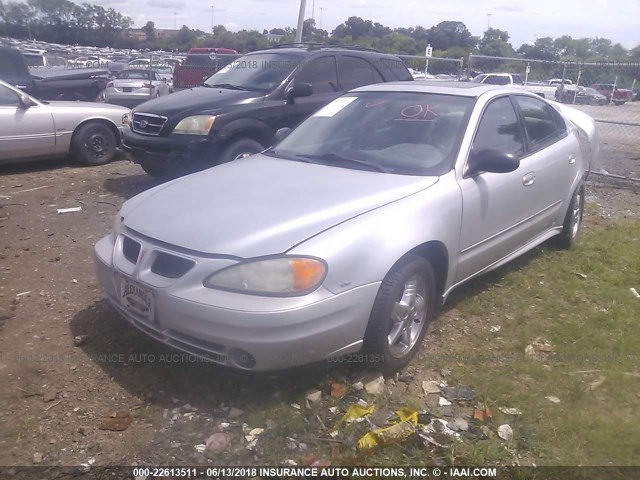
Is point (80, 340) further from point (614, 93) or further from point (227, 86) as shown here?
point (614, 93)

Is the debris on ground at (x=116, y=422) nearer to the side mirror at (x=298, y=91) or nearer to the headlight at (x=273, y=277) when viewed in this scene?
the headlight at (x=273, y=277)

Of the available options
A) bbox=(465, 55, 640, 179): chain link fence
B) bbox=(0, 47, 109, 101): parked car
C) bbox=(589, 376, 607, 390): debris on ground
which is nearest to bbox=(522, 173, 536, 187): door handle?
bbox=(589, 376, 607, 390): debris on ground

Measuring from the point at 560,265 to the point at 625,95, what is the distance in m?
18.4

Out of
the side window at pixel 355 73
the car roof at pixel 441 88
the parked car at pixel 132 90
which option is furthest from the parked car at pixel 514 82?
the car roof at pixel 441 88

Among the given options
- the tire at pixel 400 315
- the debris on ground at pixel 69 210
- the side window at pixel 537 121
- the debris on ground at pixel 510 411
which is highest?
the side window at pixel 537 121

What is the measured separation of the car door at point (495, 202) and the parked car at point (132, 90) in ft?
39.1

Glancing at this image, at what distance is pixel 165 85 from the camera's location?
16.8 m

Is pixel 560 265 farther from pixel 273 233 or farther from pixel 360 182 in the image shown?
pixel 273 233

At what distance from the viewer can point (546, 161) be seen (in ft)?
16.0

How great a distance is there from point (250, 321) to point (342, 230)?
0.69 m

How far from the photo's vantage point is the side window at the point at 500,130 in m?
4.26

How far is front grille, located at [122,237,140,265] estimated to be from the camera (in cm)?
334

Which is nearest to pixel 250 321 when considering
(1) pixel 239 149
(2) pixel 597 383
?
(2) pixel 597 383

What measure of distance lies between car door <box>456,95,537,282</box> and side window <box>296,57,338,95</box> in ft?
11.7
